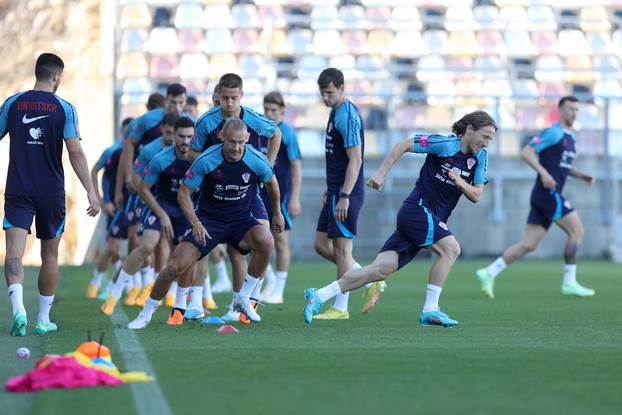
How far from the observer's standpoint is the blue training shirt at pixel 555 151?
13078 mm

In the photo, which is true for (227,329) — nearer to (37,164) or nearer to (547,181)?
(37,164)

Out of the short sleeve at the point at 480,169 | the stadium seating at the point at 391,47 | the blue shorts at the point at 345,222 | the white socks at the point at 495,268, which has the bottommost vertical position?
the white socks at the point at 495,268

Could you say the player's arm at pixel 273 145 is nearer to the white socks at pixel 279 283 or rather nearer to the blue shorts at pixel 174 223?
the blue shorts at pixel 174 223

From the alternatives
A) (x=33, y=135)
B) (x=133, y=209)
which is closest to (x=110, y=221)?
(x=133, y=209)

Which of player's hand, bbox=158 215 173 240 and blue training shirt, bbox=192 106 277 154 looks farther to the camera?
player's hand, bbox=158 215 173 240

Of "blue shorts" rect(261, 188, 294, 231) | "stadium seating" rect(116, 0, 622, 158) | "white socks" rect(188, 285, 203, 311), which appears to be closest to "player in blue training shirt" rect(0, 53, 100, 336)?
"white socks" rect(188, 285, 203, 311)

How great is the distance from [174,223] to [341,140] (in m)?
1.72

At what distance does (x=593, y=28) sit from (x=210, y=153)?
19.1m

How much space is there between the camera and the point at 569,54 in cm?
2542

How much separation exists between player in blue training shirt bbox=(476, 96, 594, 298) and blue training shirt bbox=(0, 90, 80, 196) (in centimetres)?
560

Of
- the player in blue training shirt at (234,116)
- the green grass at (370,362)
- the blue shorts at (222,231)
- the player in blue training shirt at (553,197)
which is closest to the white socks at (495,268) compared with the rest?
the player in blue training shirt at (553,197)

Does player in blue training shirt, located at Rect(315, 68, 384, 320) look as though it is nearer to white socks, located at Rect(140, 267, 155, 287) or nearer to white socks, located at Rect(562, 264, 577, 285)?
white socks, located at Rect(140, 267, 155, 287)

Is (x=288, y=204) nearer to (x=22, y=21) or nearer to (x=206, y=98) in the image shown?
(x=206, y=98)

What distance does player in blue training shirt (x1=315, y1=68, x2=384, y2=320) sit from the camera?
9.19m
